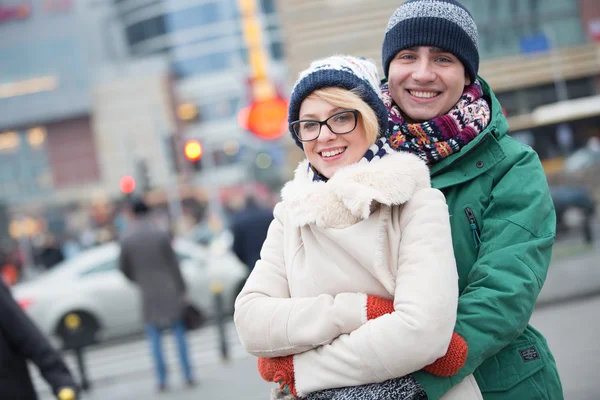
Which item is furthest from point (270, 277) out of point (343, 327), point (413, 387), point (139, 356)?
point (139, 356)

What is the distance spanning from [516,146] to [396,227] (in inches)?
21.5

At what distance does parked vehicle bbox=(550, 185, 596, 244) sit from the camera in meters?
13.8

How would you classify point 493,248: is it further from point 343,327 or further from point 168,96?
point 168,96

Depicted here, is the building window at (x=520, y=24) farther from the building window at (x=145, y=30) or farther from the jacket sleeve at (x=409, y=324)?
the building window at (x=145, y=30)

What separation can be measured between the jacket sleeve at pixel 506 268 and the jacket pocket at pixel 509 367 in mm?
95

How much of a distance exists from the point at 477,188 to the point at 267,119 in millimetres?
10331

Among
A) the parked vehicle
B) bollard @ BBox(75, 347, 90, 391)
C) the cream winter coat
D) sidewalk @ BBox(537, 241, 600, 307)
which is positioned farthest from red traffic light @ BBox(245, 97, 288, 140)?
the cream winter coat

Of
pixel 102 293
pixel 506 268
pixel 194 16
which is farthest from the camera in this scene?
pixel 194 16

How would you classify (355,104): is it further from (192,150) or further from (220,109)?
(220,109)

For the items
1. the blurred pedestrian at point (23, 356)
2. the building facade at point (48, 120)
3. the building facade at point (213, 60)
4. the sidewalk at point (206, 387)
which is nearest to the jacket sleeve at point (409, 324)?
the blurred pedestrian at point (23, 356)

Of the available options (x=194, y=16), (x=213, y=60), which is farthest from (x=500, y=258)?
(x=194, y=16)

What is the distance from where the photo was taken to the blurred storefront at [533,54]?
1134 cm

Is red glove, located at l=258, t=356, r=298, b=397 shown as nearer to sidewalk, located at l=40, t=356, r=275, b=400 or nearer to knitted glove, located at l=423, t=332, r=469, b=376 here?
knitted glove, located at l=423, t=332, r=469, b=376

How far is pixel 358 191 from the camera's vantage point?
7.14ft
